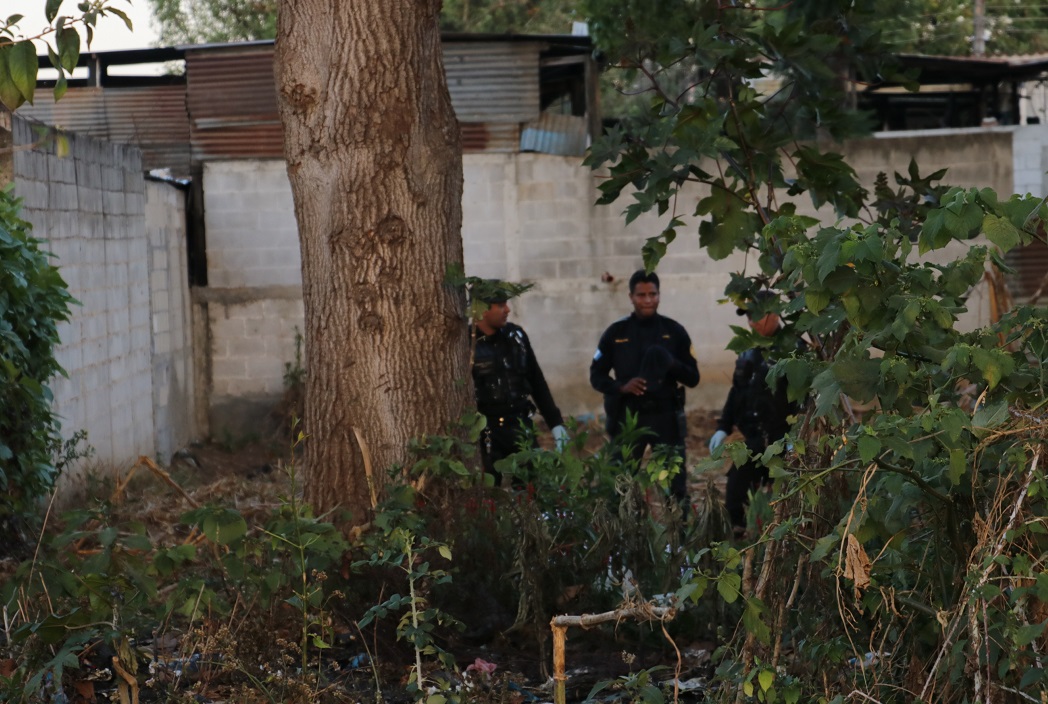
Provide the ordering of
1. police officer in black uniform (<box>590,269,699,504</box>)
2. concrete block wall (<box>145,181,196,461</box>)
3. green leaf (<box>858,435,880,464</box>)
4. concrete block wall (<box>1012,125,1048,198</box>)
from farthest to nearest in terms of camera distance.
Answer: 1. concrete block wall (<box>1012,125,1048,198</box>)
2. concrete block wall (<box>145,181,196,461</box>)
3. police officer in black uniform (<box>590,269,699,504</box>)
4. green leaf (<box>858,435,880,464</box>)

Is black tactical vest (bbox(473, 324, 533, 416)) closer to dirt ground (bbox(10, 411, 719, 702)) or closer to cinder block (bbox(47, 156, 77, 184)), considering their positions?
dirt ground (bbox(10, 411, 719, 702))

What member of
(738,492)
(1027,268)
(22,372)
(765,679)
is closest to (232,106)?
(22,372)

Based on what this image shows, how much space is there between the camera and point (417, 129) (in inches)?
189

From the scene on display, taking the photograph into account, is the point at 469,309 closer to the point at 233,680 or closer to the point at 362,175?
the point at 362,175

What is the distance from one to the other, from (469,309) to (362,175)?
66cm

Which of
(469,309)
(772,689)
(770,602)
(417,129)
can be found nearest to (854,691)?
(772,689)

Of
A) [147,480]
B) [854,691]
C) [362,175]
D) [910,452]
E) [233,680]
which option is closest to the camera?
[910,452]

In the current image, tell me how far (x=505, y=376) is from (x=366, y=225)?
2.59m

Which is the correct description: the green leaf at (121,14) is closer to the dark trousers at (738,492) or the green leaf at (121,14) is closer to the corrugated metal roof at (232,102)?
the dark trousers at (738,492)

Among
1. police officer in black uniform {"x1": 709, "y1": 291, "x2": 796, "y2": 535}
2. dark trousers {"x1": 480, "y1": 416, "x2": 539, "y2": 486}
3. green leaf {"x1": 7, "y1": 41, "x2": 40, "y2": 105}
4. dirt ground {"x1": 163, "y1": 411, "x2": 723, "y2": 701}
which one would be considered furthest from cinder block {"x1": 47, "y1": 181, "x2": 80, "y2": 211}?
green leaf {"x1": 7, "y1": 41, "x2": 40, "y2": 105}

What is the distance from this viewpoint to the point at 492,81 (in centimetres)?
1187

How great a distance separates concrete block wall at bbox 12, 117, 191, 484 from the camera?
24.5 ft

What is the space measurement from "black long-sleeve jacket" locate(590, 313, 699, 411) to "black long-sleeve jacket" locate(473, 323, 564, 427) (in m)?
0.58

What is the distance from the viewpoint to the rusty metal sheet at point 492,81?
11859mm
